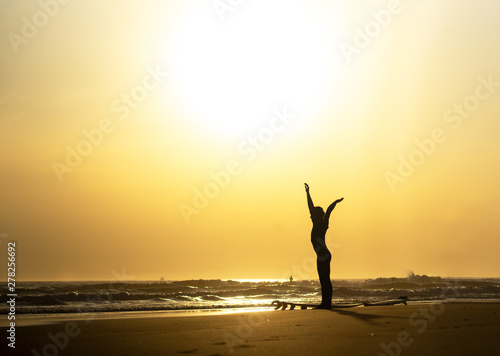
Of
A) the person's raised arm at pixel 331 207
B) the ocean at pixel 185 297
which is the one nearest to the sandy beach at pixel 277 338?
the person's raised arm at pixel 331 207

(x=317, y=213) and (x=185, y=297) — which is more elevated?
(x=317, y=213)

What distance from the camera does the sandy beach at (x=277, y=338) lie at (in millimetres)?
10305

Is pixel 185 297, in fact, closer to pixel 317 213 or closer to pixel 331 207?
pixel 317 213

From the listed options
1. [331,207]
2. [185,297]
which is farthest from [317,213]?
[185,297]

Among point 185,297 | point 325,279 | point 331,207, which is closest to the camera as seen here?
point 331,207

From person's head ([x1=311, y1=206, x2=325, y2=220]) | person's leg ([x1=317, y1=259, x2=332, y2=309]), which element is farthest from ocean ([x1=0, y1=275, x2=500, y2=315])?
person's head ([x1=311, y1=206, x2=325, y2=220])

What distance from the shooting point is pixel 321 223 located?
868 inches

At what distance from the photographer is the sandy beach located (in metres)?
10.3

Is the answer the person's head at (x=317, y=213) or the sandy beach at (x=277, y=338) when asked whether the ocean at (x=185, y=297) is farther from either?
the sandy beach at (x=277, y=338)

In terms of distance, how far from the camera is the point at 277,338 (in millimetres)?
12031

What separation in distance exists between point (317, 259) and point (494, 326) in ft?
29.2

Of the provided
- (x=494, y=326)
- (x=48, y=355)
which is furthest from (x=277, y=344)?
(x=494, y=326)

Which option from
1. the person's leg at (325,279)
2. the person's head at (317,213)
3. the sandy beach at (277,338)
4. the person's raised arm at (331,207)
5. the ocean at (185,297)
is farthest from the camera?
the ocean at (185,297)

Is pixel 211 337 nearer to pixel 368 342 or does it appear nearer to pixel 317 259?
pixel 368 342
